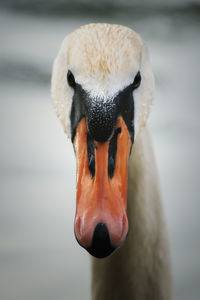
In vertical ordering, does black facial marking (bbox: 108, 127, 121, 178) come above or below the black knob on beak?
above

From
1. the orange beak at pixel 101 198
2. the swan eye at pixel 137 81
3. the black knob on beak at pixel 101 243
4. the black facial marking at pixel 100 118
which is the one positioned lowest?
the black knob on beak at pixel 101 243

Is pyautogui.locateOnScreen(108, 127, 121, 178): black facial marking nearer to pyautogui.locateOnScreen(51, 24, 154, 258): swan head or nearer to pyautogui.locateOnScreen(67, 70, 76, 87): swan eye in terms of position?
pyautogui.locateOnScreen(51, 24, 154, 258): swan head

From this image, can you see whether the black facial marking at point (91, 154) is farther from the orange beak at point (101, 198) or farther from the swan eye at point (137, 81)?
the swan eye at point (137, 81)

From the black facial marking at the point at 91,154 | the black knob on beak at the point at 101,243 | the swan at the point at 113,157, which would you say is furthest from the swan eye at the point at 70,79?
the black knob on beak at the point at 101,243

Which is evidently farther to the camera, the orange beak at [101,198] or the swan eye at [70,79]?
the swan eye at [70,79]

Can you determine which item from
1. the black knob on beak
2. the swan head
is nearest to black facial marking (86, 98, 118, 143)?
the swan head

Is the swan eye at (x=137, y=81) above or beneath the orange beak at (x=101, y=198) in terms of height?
above

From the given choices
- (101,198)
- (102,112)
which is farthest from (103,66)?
(101,198)

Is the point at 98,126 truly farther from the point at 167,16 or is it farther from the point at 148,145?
the point at 167,16

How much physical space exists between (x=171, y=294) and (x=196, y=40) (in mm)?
1912

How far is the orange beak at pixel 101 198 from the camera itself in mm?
416

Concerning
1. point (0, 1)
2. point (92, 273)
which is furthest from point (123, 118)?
point (0, 1)

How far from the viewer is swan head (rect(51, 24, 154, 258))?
43 centimetres

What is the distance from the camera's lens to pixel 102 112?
0.49 m
